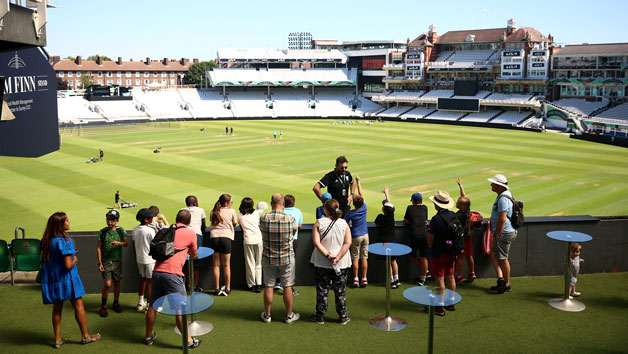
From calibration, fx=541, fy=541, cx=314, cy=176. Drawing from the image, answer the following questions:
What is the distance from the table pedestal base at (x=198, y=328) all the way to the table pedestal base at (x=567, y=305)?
5415 mm

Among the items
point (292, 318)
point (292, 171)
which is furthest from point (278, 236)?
point (292, 171)

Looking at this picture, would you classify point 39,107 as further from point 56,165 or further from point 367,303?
point 56,165

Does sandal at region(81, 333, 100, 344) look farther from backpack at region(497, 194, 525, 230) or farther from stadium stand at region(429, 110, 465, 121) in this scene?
stadium stand at region(429, 110, 465, 121)

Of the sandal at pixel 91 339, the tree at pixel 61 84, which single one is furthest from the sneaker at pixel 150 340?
the tree at pixel 61 84

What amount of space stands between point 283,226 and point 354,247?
83.6 inches

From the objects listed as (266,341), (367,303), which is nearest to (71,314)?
(266,341)

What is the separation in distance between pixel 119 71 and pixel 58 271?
138m

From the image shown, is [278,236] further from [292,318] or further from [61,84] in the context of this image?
[61,84]

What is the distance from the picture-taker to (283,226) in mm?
7863

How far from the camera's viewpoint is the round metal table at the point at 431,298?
605 centimetres

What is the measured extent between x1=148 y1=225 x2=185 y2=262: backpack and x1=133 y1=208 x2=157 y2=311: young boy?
1.04 m

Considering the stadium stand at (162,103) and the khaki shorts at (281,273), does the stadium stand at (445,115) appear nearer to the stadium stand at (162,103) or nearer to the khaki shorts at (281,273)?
the stadium stand at (162,103)

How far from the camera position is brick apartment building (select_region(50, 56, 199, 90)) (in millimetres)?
129625

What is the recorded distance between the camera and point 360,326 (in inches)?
312
